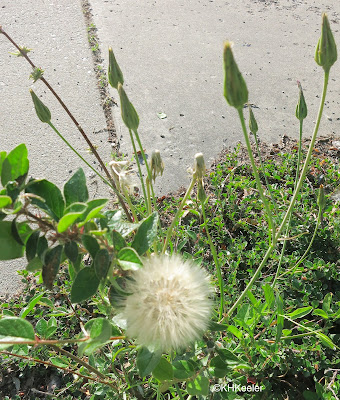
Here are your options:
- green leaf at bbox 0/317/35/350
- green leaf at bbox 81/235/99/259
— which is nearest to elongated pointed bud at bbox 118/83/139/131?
green leaf at bbox 81/235/99/259

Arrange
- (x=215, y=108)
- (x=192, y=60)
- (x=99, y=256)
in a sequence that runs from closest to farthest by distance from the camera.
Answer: (x=99, y=256), (x=215, y=108), (x=192, y=60)

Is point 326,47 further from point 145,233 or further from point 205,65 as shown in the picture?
point 205,65

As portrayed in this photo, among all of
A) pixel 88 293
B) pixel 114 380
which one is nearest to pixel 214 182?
pixel 114 380

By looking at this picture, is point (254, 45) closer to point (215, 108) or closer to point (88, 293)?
point (215, 108)

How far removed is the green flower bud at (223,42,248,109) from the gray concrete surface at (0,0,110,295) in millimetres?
1485

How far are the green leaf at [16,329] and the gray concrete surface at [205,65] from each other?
1.52 metres

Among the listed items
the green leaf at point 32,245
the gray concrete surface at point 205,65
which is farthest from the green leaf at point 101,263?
the gray concrete surface at point 205,65

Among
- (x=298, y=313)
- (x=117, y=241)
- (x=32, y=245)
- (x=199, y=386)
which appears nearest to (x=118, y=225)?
(x=117, y=241)

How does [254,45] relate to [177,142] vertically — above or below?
above

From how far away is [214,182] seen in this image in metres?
2.08

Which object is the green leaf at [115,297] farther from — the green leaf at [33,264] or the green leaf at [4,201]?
the green leaf at [4,201]

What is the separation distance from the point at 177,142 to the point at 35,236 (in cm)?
188

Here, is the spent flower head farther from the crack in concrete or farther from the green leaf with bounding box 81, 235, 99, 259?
the crack in concrete

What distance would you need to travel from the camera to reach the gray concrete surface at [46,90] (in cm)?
233
